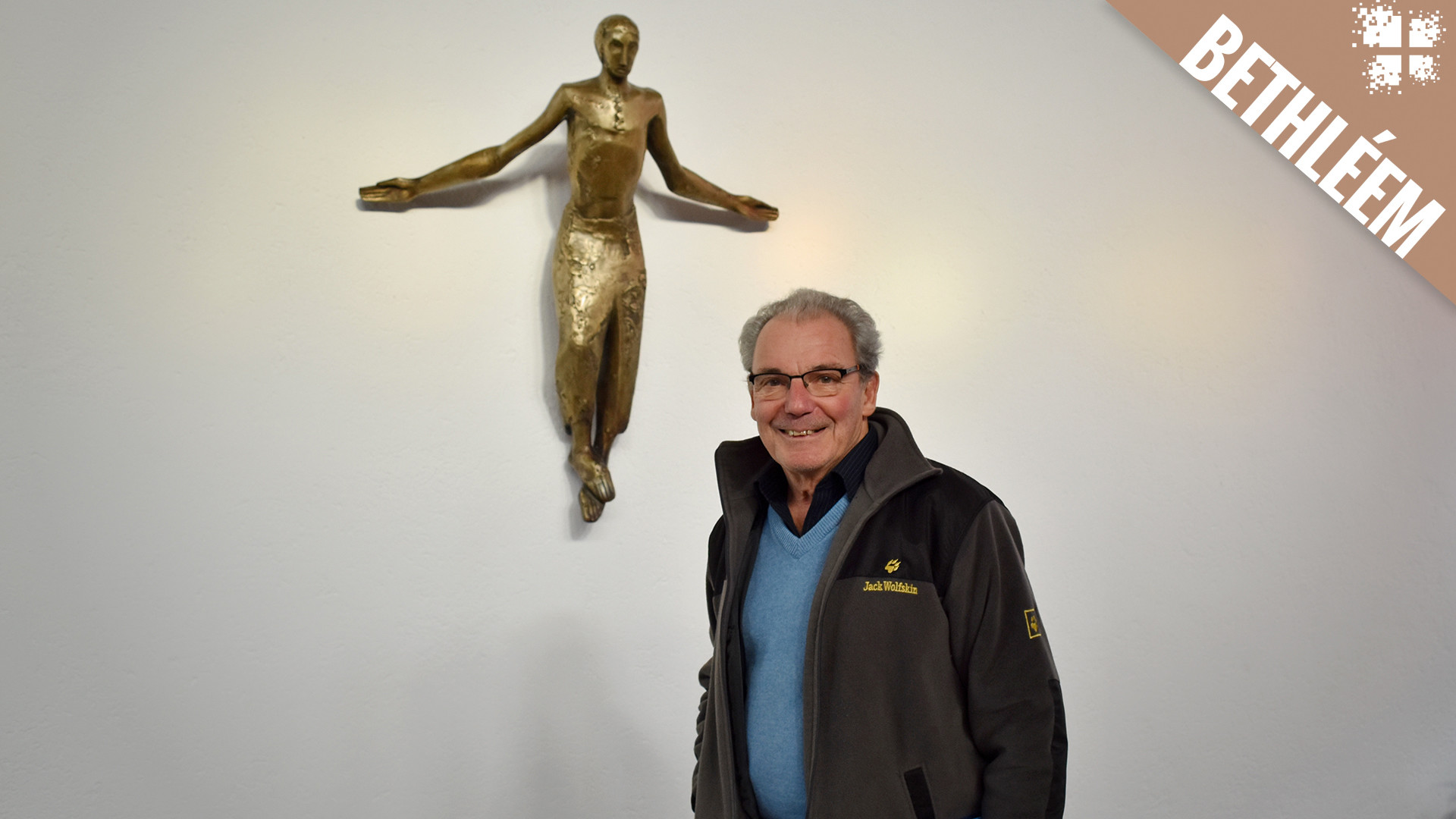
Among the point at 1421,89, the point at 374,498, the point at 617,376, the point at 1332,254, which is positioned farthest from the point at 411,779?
the point at 1421,89

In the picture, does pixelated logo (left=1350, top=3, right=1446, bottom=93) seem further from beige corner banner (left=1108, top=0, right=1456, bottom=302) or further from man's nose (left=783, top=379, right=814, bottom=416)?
man's nose (left=783, top=379, right=814, bottom=416)

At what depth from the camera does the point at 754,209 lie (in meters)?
1.89

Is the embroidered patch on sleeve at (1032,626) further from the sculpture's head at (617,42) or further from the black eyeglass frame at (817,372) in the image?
the sculpture's head at (617,42)

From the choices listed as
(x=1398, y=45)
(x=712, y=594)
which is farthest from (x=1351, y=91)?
(x=712, y=594)

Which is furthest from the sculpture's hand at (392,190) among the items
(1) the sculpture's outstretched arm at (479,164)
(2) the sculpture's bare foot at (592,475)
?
(2) the sculpture's bare foot at (592,475)

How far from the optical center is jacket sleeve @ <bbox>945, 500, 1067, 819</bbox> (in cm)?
108

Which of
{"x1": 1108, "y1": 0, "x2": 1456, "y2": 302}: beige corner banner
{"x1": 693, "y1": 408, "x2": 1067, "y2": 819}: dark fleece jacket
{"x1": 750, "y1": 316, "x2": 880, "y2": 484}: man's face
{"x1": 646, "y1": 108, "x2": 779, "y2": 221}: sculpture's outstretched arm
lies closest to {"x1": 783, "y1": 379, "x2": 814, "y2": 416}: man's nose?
{"x1": 750, "y1": 316, "x2": 880, "y2": 484}: man's face

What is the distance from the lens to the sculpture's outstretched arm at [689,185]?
1.75 meters

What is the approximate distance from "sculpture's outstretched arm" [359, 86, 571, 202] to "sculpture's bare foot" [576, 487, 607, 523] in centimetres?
55

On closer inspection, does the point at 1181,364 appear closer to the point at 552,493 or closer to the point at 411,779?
the point at 552,493

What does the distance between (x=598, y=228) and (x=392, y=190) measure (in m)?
0.33

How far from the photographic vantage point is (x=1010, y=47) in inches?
83.7

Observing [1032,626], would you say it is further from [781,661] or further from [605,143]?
[605,143]

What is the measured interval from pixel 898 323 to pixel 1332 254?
109 cm
